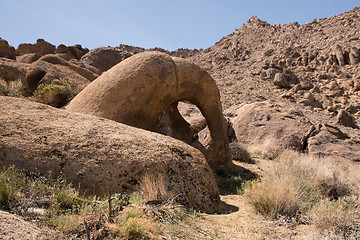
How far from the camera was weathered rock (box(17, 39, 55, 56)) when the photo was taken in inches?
1087

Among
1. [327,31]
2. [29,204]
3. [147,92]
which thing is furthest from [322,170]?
[327,31]

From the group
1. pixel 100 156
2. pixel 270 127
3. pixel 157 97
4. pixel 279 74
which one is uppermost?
pixel 279 74

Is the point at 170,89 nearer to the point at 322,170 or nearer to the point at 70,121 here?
the point at 70,121

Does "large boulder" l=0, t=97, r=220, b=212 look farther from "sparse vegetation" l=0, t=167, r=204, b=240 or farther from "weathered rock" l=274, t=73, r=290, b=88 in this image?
"weathered rock" l=274, t=73, r=290, b=88

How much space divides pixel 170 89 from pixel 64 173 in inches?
139

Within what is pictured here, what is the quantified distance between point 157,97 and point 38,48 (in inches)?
1085

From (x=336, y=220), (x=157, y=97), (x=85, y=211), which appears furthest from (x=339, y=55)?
(x=85, y=211)

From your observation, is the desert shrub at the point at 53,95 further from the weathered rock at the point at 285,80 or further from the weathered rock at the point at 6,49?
the weathered rock at the point at 285,80

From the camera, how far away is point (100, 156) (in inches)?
142

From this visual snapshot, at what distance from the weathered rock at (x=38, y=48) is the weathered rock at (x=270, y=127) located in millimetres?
24136

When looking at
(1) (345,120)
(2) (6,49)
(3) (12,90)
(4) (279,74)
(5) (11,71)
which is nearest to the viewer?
(3) (12,90)

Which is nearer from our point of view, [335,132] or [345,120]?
[335,132]

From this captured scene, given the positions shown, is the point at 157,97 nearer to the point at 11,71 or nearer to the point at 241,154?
the point at 241,154

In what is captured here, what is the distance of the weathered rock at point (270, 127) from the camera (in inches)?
408
